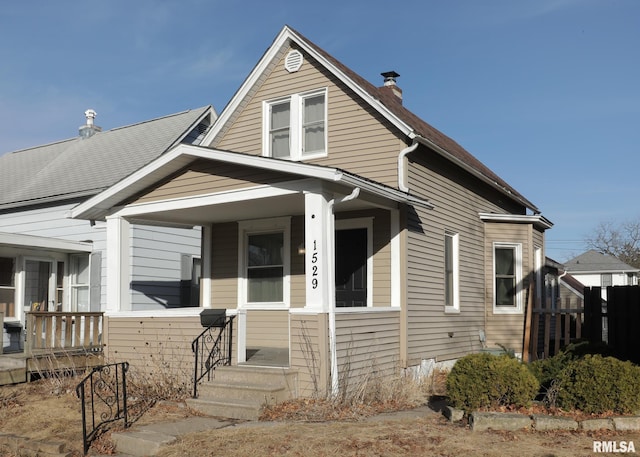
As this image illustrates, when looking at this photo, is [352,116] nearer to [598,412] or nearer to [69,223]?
[598,412]

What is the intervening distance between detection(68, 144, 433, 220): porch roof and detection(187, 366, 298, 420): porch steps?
285cm

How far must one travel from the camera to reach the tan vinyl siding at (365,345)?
32.1ft

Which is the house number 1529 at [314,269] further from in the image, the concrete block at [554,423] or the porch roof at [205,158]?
the concrete block at [554,423]

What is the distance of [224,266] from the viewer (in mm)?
14242

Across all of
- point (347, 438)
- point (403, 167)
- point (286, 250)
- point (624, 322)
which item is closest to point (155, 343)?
point (286, 250)

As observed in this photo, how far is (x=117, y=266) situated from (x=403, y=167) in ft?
17.7

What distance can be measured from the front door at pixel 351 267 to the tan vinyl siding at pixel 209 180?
8.54ft

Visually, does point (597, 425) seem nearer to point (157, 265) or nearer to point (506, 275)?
point (506, 275)

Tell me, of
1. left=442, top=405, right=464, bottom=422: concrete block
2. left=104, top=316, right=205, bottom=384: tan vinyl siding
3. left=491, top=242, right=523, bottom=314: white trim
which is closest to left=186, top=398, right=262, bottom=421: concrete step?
left=104, top=316, right=205, bottom=384: tan vinyl siding

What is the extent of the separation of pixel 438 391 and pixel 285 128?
6.00 m

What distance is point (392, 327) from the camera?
1144cm

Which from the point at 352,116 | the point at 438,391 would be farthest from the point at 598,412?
the point at 352,116

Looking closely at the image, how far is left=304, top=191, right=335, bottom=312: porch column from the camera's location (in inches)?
378

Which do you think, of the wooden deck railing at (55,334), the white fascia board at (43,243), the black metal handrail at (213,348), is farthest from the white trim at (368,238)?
the white fascia board at (43,243)
